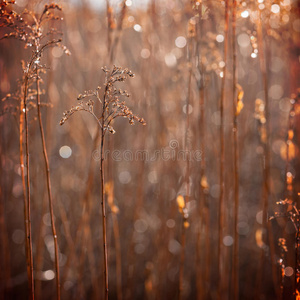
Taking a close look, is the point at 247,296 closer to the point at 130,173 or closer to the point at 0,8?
the point at 130,173

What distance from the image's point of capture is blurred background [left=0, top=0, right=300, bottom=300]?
109 cm

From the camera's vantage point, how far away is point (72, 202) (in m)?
1.58

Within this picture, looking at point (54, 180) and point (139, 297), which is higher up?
point (54, 180)

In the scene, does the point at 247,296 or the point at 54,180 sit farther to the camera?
the point at 54,180

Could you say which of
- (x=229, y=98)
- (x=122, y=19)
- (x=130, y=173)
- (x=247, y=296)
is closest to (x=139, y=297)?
(x=247, y=296)

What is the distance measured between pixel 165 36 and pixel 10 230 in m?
1.30

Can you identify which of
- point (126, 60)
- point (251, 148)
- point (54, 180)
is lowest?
point (54, 180)

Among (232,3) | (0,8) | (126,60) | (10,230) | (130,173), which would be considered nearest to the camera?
(0,8)
